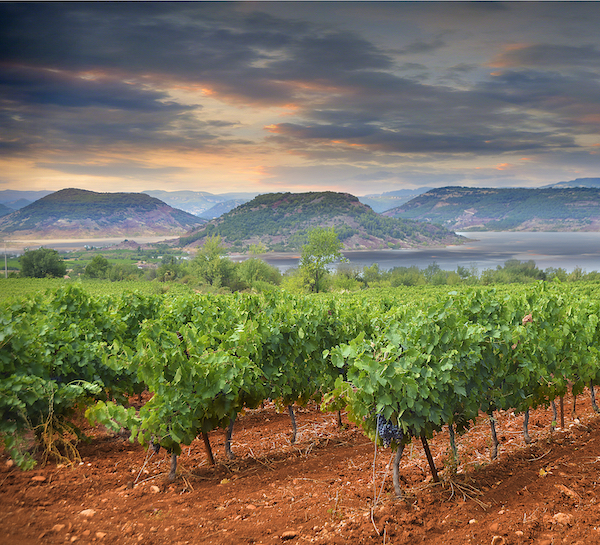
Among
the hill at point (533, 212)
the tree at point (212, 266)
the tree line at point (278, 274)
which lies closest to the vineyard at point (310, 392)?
the tree line at point (278, 274)

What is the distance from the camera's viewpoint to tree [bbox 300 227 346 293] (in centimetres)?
5909

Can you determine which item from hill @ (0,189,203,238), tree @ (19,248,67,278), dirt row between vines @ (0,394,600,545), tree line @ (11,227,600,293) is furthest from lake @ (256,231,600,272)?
dirt row between vines @ (0,394,600,545)

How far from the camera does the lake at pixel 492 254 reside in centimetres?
11531

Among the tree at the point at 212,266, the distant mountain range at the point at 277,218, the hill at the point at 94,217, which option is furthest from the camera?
the distant mountain range at the point at 277,218

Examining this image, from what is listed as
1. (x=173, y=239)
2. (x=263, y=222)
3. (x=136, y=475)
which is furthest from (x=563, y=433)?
(x=173, y=239)

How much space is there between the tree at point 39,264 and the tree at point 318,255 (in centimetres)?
3552

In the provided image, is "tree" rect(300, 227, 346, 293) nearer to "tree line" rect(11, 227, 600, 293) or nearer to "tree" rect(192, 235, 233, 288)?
"tree line" rect(11, 227, 600, 293)

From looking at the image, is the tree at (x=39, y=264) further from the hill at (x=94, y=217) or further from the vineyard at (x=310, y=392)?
the vineyard at (x=310, y=392)

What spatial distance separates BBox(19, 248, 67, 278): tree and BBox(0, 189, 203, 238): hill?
8.36 metres

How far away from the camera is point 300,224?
13050 cm

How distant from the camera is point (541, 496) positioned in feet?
12.9

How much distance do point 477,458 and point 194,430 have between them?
11.6 ft

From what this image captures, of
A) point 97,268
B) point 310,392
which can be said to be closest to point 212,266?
point 97,268

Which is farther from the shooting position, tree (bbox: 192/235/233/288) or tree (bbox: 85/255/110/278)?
tree (bbox: 85/255/110/278)
